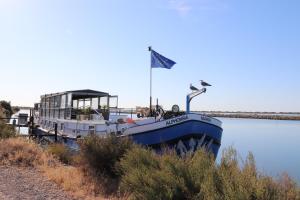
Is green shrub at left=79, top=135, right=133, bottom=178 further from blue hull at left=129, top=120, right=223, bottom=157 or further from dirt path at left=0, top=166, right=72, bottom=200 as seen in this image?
blue hull at left=129, top=120, right=223, bottom=157

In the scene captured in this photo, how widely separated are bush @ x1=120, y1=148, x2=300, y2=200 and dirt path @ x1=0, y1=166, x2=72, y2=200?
1.54 meters

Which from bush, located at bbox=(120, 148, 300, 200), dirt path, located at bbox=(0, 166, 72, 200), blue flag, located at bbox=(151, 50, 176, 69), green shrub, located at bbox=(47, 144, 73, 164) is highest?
blue flag, located at bbox=(151, 50, 176, 69)

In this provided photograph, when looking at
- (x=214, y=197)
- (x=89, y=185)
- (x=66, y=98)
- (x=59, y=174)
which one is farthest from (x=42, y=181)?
(x=66, y=98)

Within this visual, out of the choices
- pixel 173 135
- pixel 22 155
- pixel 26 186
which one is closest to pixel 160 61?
pixel 173 135

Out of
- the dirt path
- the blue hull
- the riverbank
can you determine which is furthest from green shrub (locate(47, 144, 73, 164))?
the dirt path

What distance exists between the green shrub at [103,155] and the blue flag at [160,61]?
309 inches

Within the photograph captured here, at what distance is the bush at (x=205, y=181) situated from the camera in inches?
213

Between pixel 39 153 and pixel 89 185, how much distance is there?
4.07 m

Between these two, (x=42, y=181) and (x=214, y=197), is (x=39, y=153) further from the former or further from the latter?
(x=214, y=197)

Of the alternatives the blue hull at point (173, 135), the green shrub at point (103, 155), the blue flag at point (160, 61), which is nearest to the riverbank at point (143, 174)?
the green shrub at point (103, 155)

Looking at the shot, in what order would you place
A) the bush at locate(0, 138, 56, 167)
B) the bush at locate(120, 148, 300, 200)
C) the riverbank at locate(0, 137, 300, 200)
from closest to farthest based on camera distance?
1. the bush at locate(120, 148, 300, 200)
2. the riverbank at locate(0, 137, 300, 200)
3. the bush at locate(0, 138, 56, 167)

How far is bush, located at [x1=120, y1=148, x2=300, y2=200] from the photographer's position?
17.7ft

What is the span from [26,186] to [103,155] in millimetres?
2446

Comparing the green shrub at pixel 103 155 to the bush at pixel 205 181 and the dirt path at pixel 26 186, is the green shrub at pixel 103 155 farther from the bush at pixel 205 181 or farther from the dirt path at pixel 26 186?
the bush at pixel 205 181
